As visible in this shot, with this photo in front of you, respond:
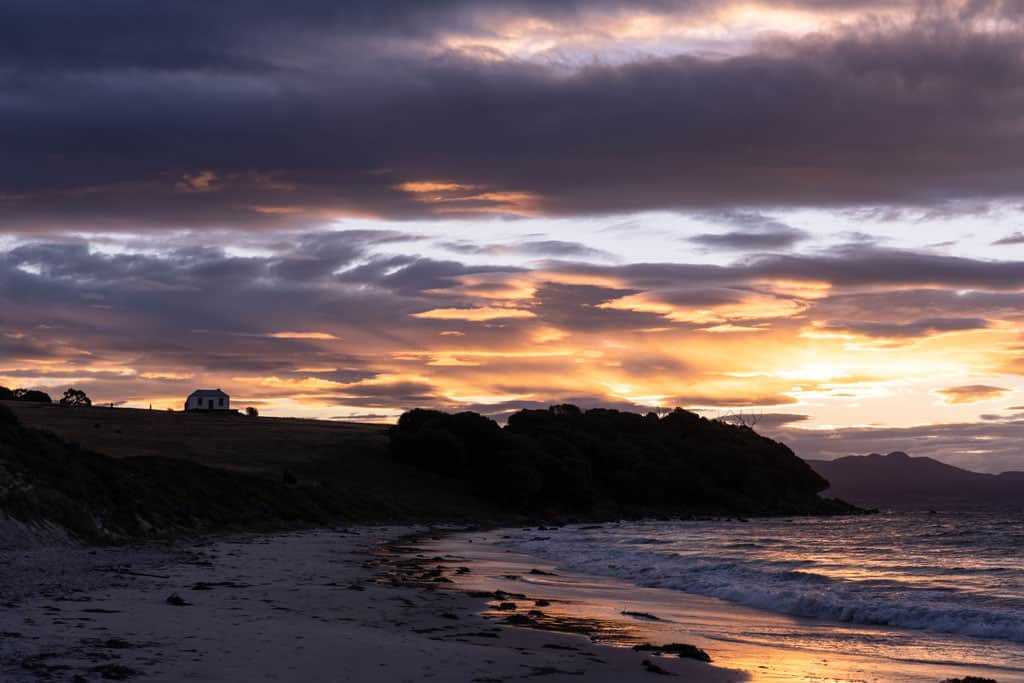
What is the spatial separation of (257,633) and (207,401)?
535 feet

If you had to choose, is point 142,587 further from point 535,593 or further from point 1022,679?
point 1022,679

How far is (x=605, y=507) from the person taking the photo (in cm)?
12031

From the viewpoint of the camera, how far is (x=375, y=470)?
103m

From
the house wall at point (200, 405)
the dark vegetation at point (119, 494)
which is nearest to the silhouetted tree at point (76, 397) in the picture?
the house wall at point (200, 405)

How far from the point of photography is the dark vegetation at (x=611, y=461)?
107438mm

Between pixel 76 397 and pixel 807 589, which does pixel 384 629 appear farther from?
pixel 76 397

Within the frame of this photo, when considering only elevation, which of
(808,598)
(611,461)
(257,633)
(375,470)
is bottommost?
(808,598)

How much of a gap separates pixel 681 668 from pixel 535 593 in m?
13.2

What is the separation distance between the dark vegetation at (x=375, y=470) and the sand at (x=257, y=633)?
10.2 metres

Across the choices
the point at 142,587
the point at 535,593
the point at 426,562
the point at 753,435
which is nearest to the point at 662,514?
the point at 753,435

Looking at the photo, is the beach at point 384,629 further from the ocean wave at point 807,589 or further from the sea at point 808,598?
the ocean wave at point 807,589

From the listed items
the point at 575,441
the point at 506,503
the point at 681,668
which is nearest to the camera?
the point at 681,668

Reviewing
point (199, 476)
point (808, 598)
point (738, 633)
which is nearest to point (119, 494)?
point (199, 476)

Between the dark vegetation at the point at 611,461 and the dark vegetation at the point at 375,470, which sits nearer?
the dark vegetation at the point at 375,470
